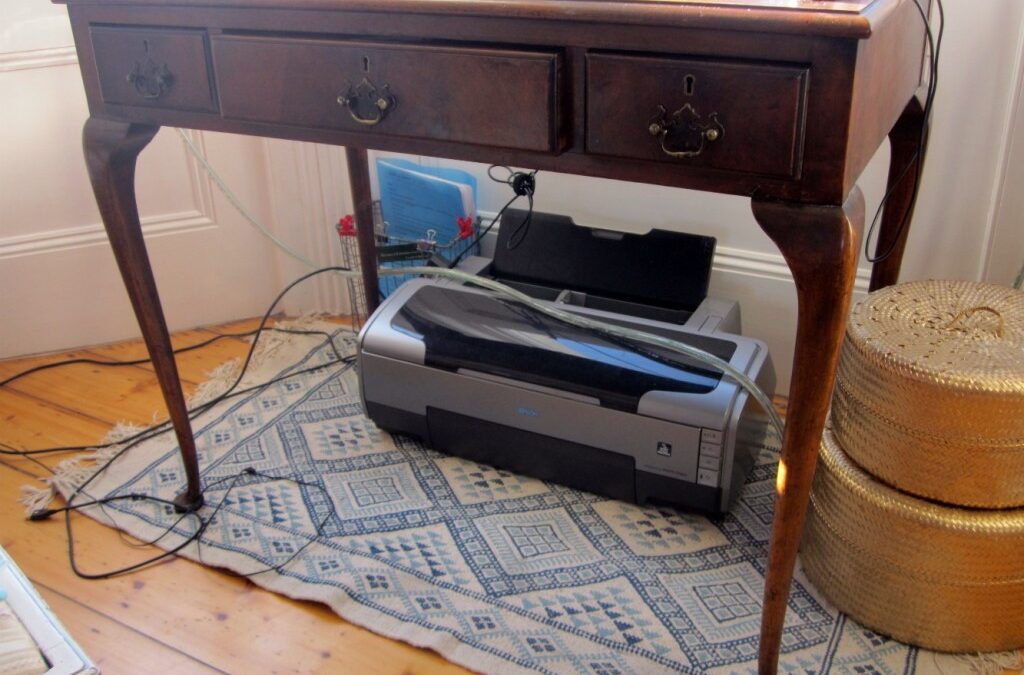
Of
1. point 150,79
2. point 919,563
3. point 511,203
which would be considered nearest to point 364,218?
point 511,203

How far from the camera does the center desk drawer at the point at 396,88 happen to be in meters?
0.85

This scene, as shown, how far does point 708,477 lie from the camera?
1.24 metres

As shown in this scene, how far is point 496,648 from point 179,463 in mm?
652

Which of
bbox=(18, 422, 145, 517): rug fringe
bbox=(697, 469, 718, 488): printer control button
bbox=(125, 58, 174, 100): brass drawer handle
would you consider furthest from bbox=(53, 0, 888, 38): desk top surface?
bbox=(18, 422, 145, 517): rug fringe

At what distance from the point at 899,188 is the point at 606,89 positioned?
1.83 ft

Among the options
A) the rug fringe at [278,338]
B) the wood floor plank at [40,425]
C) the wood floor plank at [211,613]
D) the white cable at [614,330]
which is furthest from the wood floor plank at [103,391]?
the white cable at [614,330]

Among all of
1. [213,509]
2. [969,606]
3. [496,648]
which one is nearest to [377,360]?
[213,509]

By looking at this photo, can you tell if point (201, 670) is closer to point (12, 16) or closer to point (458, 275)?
point (458, 275)

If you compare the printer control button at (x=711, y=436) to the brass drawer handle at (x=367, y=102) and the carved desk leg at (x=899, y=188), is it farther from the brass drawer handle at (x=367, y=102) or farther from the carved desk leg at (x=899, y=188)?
the brass drawer handle at (x=367, y=102)

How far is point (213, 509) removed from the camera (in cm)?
136

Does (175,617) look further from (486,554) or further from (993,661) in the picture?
(993,661)

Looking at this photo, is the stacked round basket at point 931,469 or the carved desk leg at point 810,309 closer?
the carved desk leg at point 810,309

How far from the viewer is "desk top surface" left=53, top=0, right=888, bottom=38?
71 cm

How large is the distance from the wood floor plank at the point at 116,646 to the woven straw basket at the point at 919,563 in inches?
29.9
